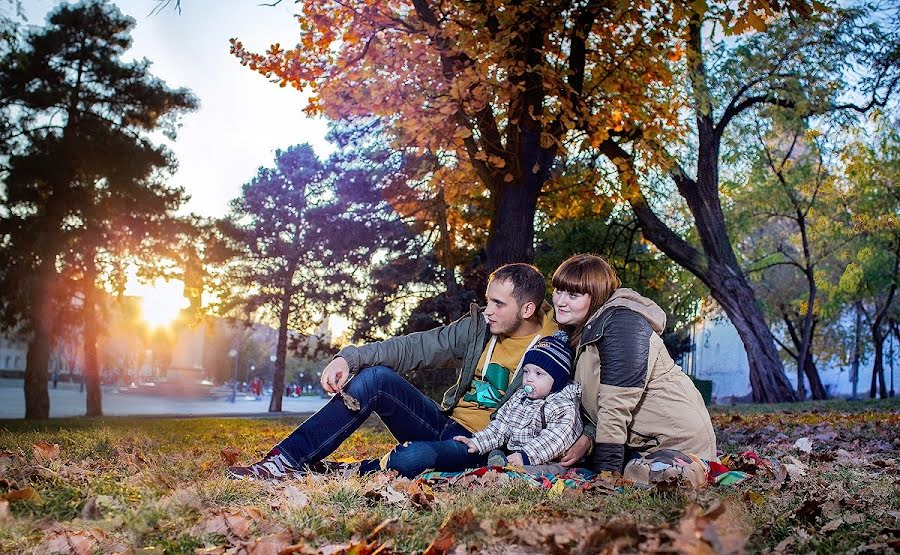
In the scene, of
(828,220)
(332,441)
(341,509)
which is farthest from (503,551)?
(828,220)

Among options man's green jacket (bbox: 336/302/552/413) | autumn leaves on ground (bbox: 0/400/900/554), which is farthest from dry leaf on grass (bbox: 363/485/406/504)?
man's green jacket (bbox: 336/302/552/413)

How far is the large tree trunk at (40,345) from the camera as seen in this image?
19.6 metres

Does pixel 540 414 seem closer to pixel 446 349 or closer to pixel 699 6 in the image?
pixel 446 349

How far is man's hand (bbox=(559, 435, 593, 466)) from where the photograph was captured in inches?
169

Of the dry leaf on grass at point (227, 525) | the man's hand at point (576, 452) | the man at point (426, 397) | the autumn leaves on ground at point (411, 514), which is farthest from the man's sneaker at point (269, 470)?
the man's hand at point (576, 452)

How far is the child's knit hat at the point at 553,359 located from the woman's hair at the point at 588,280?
19cm

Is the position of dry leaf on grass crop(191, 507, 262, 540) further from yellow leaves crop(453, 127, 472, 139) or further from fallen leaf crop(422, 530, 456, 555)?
yellow leaves crop(453, 127, 472, 139)

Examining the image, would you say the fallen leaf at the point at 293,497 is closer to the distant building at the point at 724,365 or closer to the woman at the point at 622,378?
the woman at the point at 622,378

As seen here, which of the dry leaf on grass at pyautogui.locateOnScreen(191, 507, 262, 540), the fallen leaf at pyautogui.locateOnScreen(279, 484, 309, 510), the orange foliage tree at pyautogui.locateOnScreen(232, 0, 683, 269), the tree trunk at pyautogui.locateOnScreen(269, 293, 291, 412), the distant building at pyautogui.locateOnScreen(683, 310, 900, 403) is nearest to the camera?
the dry leaf on grass at pyautogui.locateOnScreen(191, 507, 262, 540)

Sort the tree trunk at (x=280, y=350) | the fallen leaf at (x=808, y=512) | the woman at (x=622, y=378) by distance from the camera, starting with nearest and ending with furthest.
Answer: the fallen leaf at (x=808, y=512) → the woman at (x=622, y=378) → the tree trunk at (x=280, y=350)

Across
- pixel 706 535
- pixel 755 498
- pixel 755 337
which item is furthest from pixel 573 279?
pixel 755 337

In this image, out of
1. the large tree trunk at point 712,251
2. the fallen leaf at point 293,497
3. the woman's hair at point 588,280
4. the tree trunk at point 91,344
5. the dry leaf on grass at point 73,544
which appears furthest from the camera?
the tree trunk at point 91,344

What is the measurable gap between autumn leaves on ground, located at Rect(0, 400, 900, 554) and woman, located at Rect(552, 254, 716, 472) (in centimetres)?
41

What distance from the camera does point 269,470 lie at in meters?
4.11
